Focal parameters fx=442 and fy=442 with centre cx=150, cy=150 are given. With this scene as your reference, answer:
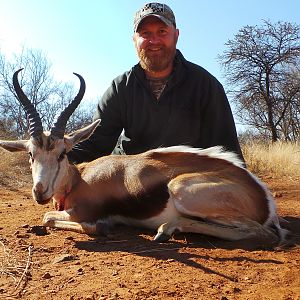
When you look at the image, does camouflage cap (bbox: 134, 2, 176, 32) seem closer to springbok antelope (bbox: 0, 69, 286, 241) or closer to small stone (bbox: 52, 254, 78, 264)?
springbok antelope (bbox: 0, 69, 286, 241)

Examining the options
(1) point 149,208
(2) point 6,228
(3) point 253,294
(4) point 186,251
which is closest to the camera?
(3) point 253,294

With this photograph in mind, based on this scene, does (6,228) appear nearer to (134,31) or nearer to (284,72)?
(134,31)

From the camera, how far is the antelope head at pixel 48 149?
4492 mm

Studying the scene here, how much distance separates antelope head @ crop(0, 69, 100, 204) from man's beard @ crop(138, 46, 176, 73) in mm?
1495

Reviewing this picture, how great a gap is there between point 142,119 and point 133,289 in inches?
146

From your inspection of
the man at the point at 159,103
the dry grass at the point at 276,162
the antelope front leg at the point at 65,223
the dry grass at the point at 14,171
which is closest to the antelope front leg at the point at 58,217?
the antelope front leg at the point at 65,223

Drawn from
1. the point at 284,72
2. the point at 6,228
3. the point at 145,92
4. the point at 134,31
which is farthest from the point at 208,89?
the point at 284,72

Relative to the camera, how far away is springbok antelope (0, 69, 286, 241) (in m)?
4.29

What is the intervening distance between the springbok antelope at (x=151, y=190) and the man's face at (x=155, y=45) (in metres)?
1.52

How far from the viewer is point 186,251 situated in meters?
3.87

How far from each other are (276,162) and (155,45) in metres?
7.43

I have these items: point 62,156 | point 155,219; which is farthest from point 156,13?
point 155,219

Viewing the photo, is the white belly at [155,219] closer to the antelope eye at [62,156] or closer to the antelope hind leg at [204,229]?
the antelope hind leg at [204,229]

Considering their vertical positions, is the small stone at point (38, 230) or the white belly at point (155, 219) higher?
the white belly at point (155, 219)
